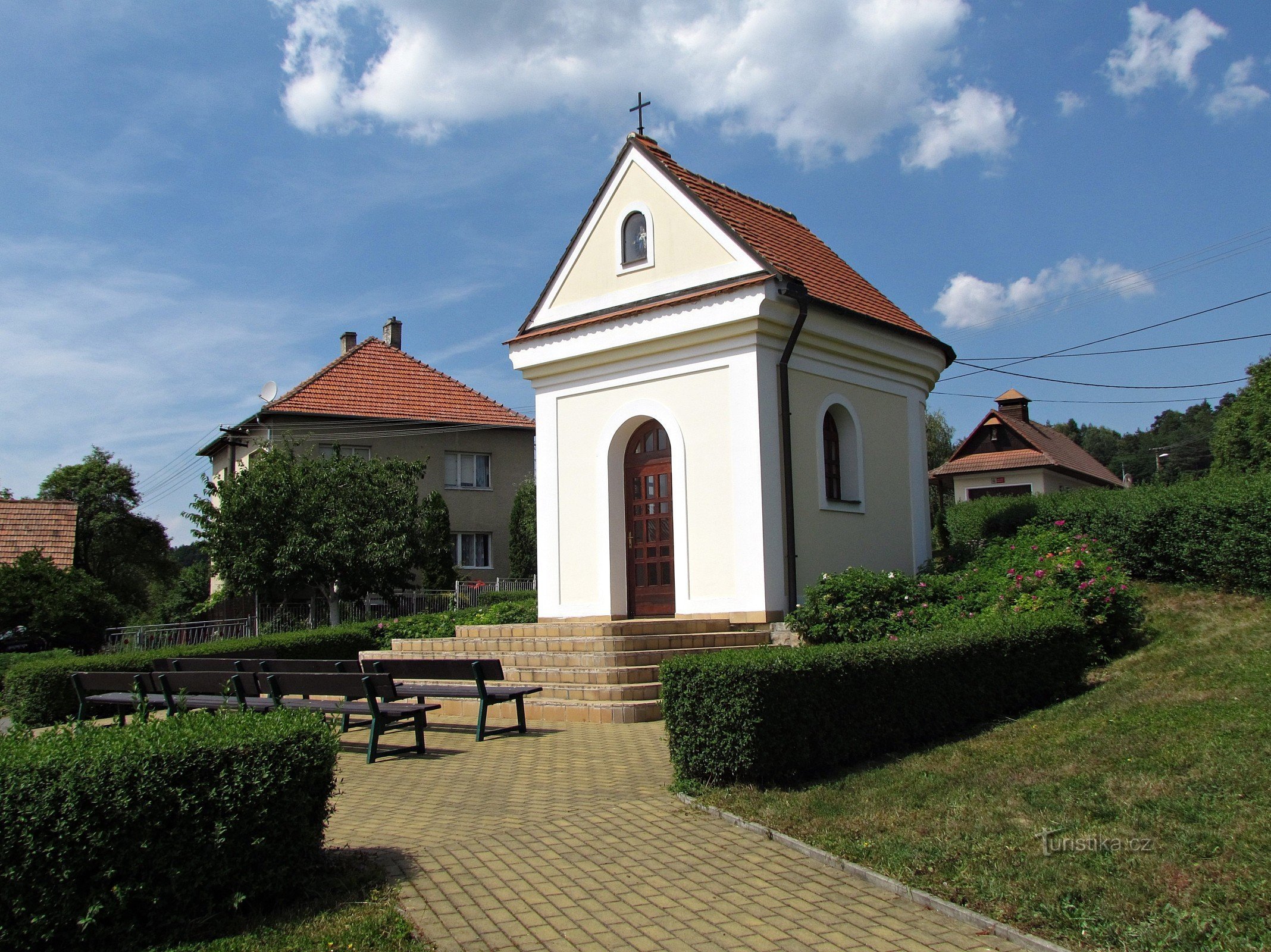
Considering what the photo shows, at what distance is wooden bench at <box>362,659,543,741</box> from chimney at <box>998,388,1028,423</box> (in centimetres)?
3896

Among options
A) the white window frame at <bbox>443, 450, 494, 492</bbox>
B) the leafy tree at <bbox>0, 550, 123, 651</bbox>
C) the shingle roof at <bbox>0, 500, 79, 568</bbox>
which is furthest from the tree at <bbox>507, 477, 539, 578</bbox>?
the shingle roof at <bbox>0, 500, 79, 568</bbox>

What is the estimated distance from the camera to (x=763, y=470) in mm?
13766

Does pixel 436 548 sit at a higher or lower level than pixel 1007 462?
lower

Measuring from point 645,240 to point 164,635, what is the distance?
15430mm

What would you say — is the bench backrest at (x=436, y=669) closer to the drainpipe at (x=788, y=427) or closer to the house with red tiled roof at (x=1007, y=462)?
the drainpipe at (x=788, y=427)

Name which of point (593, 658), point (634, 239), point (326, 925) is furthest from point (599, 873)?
point (634, 239)

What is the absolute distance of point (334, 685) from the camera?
974 centimetres

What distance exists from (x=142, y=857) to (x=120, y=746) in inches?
22.3

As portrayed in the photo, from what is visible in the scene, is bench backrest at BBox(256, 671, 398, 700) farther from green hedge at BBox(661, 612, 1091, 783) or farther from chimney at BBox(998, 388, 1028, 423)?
chimney at BBox(998, 388, 1028, 423)

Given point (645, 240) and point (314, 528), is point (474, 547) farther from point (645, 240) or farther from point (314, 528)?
point (645, 240)

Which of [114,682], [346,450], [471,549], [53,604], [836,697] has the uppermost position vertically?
[346,450]

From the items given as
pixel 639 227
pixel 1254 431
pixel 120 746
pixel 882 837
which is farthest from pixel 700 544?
pixel 1254 431

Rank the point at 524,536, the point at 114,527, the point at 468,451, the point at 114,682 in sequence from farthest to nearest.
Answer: the point at 114,527, the point at 468,451, the point at 524,536, the point at 114,682

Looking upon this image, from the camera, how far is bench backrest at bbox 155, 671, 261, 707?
10.6 metres
